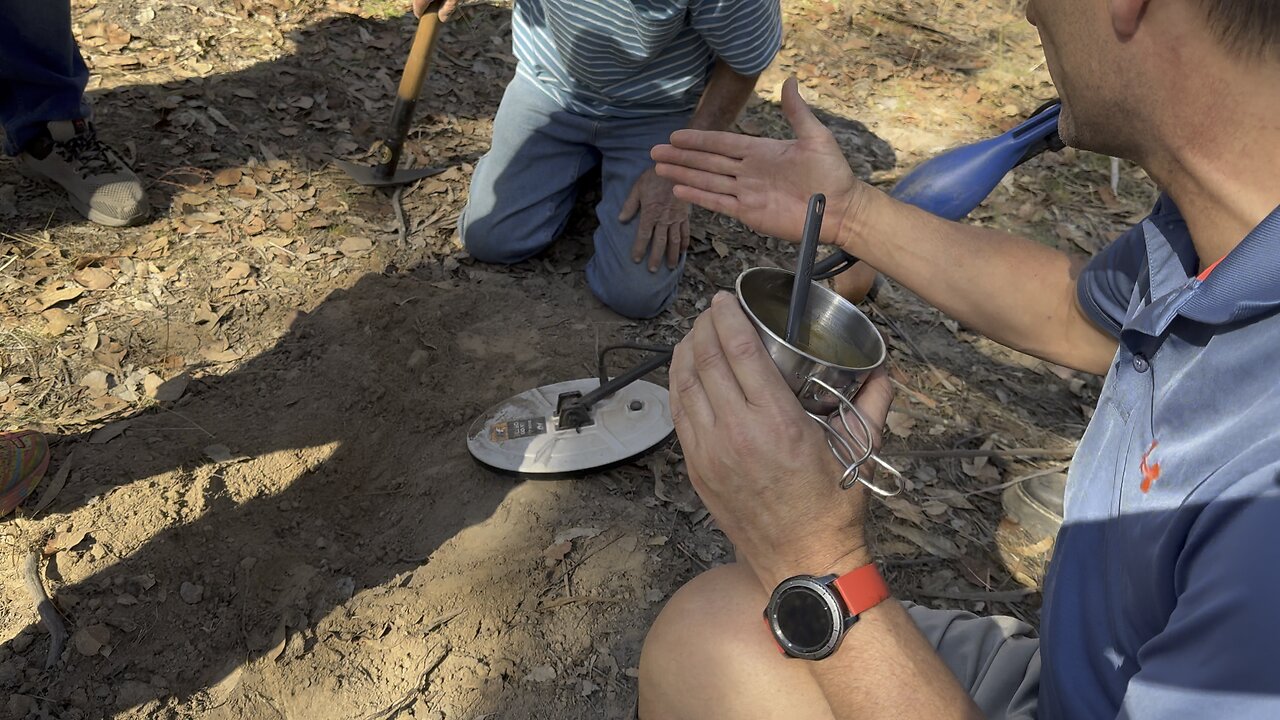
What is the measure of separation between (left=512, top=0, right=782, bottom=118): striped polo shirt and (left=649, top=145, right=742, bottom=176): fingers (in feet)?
3.19

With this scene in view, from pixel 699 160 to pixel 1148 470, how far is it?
5.11 feet

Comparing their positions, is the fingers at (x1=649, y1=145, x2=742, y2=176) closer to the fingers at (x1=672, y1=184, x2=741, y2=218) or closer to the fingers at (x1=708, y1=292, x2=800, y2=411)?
the fingers at (x1=672, y1=184, x2=741, y2=218)

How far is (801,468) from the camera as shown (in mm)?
1503

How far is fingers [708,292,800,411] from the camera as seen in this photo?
1.50 metres

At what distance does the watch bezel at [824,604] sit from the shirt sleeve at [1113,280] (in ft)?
3.10

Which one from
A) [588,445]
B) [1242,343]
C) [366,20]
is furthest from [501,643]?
[366,20]

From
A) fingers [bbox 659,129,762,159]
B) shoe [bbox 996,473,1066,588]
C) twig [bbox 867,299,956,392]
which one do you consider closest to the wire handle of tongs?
fingers [bbox 659,129,762,159]

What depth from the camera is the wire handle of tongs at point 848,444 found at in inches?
59.4

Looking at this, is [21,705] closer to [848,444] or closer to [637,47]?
[848,444]

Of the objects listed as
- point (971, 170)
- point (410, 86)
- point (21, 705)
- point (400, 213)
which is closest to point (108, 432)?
point (21, 705)

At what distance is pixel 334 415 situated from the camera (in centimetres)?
310

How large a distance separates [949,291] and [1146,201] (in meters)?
3.72

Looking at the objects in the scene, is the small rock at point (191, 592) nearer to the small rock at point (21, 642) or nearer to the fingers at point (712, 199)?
the small rock at point (21, 642)

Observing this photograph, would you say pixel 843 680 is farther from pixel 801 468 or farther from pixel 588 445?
pixel 588 445
